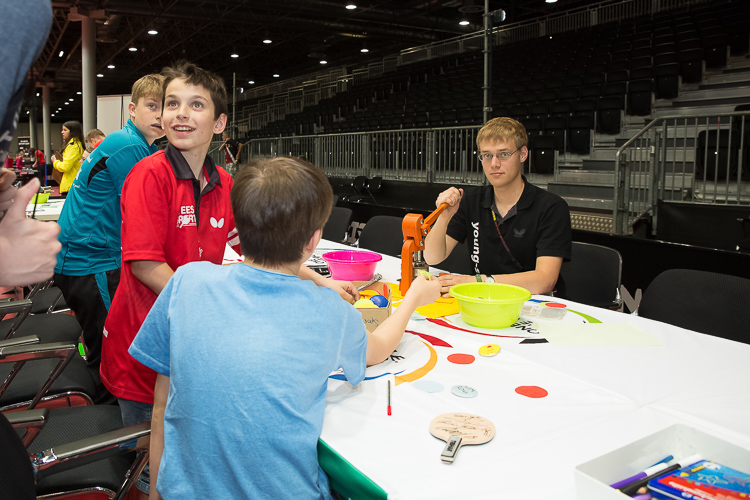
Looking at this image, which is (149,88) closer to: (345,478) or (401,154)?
(345,478)

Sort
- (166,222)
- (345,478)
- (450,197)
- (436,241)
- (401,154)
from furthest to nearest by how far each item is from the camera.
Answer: (401,154) → (436,241) → (450,197) → (166,222) → (345,478)

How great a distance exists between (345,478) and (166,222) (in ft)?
3.11

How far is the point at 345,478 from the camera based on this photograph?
912 mm

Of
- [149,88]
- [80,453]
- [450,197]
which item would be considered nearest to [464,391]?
[80,453]

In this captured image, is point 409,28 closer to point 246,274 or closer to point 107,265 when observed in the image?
point 107,265

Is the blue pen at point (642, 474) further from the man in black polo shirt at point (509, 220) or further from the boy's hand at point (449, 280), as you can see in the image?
the man in black polo shirt at point (509, 220)

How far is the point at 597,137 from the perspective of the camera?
7.63 metres

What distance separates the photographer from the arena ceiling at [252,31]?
42.0 feet

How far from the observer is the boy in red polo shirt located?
148 centimetres

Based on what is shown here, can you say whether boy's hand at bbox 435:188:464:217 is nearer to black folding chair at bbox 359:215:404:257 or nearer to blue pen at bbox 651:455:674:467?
black folding chair at bbox 359:215:404:257

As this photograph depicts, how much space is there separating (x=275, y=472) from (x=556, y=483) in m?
0.47

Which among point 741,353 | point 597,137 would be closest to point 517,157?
point 741,353

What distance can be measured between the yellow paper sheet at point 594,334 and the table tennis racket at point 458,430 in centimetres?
55

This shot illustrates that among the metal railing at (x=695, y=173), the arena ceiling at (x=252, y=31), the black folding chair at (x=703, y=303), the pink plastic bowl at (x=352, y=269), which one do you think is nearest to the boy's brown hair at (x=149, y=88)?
the pink plastic bowl at (x=352, y=269)
